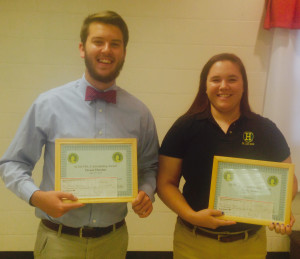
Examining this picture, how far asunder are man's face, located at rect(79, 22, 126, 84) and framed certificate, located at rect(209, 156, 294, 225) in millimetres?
675

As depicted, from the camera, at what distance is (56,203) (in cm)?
132

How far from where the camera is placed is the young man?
1464mm

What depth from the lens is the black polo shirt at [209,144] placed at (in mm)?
1521

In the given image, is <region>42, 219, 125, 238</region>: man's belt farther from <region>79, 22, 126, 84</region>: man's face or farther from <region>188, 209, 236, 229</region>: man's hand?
<region>79, 22, 126, 84</region>: man's face

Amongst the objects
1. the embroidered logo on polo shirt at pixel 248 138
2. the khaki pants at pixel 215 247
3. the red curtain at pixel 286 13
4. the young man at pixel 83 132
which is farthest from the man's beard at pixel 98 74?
the red curtain at pixel 286 13

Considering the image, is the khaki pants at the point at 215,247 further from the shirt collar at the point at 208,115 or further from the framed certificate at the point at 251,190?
the shirt collar at the point at 208,115

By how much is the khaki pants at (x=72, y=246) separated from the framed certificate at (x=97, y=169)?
0.86 feet

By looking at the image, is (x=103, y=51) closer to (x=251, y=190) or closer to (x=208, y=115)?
(x=208, y=115)

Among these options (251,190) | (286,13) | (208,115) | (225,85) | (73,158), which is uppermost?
(286,13)

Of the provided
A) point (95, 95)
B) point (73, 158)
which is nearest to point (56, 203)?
point (73, 158)

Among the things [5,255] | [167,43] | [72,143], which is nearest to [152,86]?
[167,43]

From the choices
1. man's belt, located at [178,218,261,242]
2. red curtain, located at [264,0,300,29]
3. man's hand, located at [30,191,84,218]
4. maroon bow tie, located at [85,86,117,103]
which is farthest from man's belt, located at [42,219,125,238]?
red curtain, located at [264,0,300,29]

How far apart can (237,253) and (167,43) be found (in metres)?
1.80

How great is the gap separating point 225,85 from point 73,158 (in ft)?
2.68
